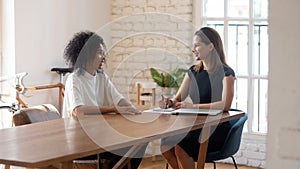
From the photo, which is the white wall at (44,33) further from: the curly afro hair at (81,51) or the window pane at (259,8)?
the window pane at (259,8)

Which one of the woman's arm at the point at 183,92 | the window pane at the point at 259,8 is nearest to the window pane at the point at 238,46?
the window pane at the point at 259,8

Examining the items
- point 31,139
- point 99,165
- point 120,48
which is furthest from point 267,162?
point 120,48

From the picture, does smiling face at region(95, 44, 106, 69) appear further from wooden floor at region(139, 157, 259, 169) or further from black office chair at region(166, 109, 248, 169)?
wooden floor at region(139, 157, 259, 169)

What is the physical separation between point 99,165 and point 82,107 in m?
0.37

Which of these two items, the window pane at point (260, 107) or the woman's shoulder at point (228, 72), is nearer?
the woman's shoulder at point (228, 72)

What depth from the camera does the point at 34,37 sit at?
4.56 meters

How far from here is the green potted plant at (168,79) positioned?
4.81 meters

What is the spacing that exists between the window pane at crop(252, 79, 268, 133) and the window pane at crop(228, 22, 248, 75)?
0.60ft

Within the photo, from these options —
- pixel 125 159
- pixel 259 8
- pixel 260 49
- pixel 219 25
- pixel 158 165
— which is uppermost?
pixel 259 8

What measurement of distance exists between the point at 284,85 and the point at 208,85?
2949 mm

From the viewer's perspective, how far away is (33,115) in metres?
3.23

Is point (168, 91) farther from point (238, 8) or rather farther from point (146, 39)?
point (238, 8)

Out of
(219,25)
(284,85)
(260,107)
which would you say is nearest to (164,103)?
(260,107)

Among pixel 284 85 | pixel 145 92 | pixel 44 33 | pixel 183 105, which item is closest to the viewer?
pixel 284 85
